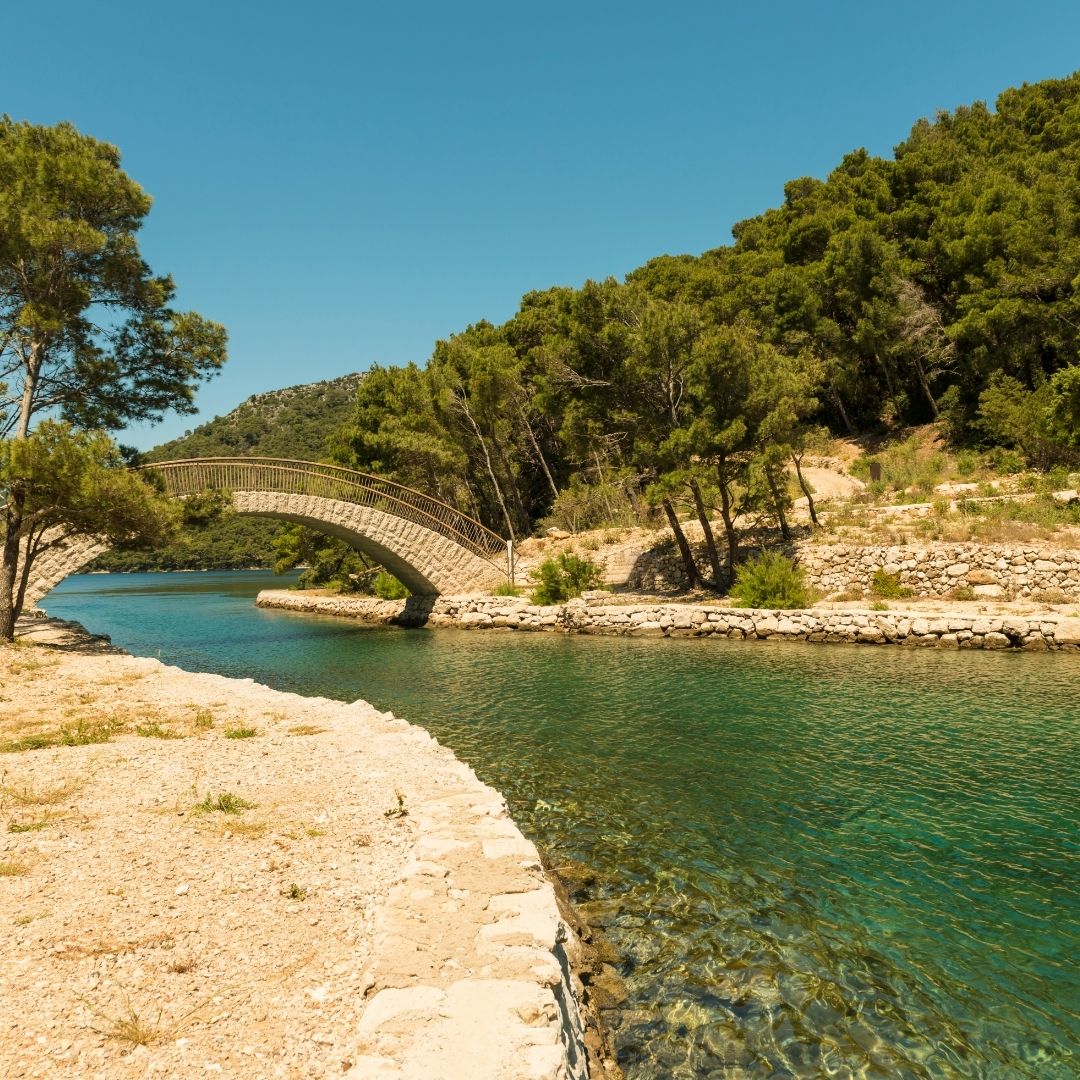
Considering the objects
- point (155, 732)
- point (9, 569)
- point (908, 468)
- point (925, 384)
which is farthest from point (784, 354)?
point (155, 732)

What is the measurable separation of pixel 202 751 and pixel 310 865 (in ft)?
11.7

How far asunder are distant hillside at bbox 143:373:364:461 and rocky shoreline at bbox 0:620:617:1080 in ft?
290

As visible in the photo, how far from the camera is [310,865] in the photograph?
4.82 metres

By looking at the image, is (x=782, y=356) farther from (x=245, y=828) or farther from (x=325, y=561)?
(x=325, y=561)

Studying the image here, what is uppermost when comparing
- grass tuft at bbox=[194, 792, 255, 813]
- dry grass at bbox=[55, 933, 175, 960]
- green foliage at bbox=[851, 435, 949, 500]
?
green foliage at bbox=[851, 435, 949, 500]

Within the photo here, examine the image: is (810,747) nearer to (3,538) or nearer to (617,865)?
(617,865)

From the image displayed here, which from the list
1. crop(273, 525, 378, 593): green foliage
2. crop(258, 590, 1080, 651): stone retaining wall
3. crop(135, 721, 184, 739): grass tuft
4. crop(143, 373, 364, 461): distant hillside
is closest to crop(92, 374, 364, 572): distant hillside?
crop(143, 373, 364, 461): distant hillside

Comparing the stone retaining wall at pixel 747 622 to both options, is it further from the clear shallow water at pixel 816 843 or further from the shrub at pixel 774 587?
the clear shallow water at pixel 816 843

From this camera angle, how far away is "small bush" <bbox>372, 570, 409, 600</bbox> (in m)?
32.4

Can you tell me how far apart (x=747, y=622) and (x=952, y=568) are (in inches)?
240

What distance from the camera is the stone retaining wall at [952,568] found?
17969 mm

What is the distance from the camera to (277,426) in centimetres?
12925

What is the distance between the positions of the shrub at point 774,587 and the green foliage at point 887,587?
1.94m

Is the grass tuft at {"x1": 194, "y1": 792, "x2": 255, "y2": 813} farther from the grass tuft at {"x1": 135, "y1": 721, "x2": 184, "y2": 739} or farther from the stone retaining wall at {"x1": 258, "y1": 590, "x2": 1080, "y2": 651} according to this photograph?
the stone retaining wall at {"x1": 258, "y1": 590, "x2": 1080, "y2": 651}
